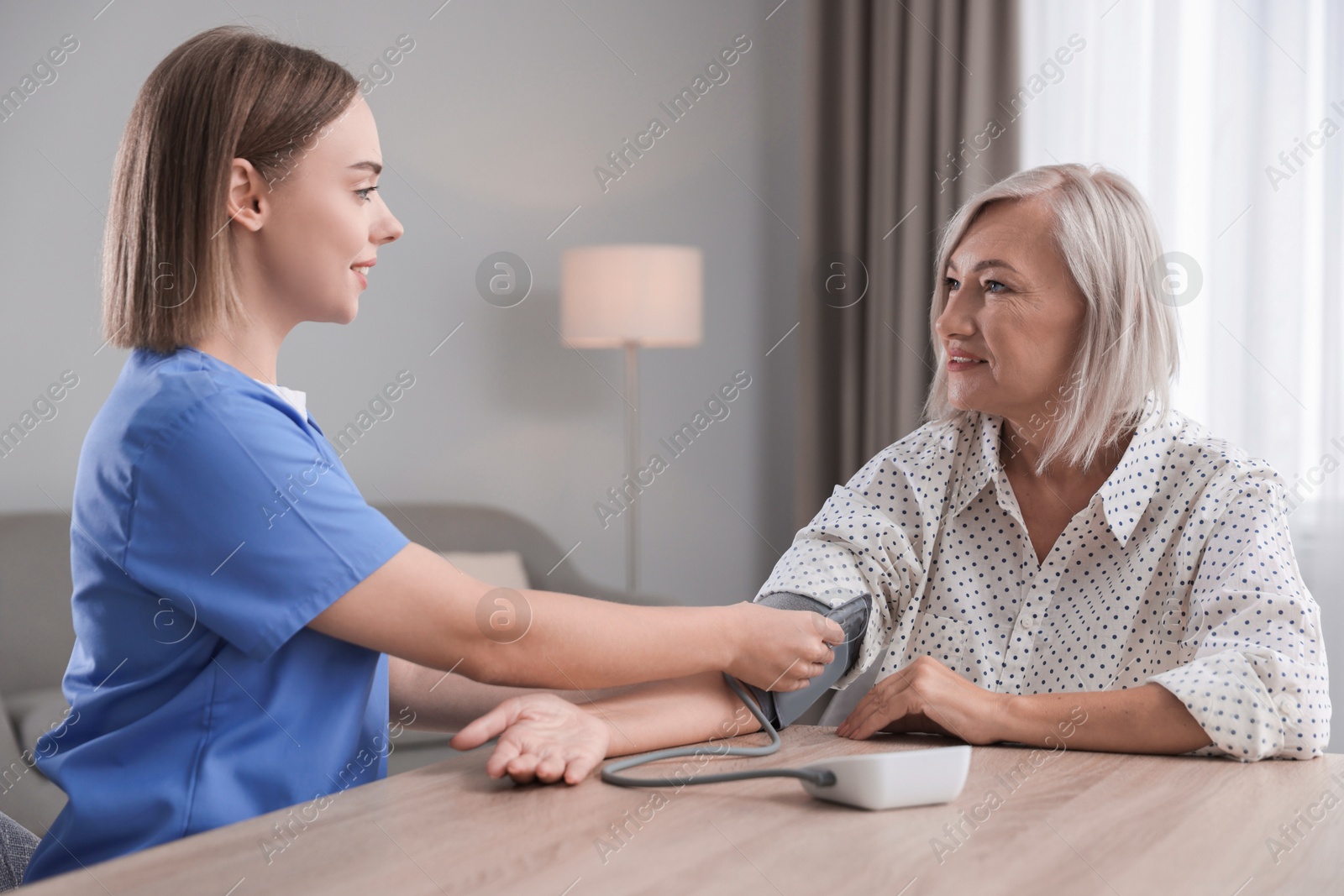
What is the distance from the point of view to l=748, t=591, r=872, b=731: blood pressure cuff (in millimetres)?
1004

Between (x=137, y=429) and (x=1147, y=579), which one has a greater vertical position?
(x=137, y=429)

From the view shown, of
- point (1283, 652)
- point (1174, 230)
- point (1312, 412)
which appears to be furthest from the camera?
point (1174, 230)

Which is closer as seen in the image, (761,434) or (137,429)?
(137,429)

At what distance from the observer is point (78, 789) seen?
0.75m

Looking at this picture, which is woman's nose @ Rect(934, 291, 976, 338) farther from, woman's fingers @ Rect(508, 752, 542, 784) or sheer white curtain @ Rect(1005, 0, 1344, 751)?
sheer white curtain @ Rect(1005, 0, 1344, 751)

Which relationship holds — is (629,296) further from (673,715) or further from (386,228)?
(673,715)

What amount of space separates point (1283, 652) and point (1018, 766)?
0.29 m

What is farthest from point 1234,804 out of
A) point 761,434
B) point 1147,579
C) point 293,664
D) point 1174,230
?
point 761,434

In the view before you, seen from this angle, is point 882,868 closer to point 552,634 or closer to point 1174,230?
point 552,634

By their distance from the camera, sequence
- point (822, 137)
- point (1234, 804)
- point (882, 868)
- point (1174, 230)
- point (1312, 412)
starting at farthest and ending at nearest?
point (822, 137) → point (1174, 230) → point (1312, 412) → point (1234, 804) → point (882, 868)

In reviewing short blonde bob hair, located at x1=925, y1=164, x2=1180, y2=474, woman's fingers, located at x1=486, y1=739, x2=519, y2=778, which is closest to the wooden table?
woman's fingers, located at x1=486, y1=739, x2=519, y2=778

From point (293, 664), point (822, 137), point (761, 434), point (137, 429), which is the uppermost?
point (822, 137)

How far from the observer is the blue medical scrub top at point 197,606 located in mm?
724

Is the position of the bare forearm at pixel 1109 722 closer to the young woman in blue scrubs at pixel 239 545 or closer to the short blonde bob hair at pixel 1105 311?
the young woman in blue scrubs at pixel 239 545
